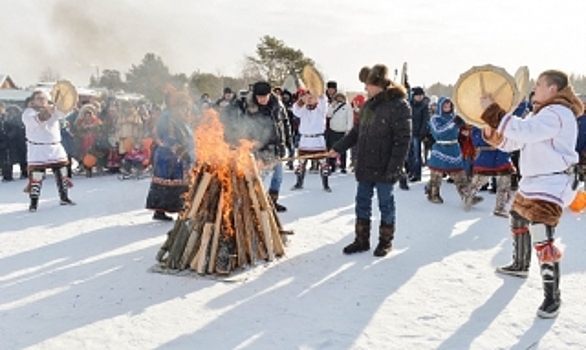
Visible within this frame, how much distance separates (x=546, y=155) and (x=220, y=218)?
2699mm

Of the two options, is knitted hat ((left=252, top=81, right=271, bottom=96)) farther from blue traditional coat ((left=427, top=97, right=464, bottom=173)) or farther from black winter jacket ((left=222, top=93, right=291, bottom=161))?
blue traditional coat ((left=427, top=97, right=464, bottom=173))

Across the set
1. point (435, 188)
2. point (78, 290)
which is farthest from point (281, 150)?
point (78, 290)

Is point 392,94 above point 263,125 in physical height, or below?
above

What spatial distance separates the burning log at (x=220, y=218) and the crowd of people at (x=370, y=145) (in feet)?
1.47

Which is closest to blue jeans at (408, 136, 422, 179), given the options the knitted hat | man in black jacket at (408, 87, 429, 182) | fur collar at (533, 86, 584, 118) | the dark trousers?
man in black jacket at (408, 87, 429, 182)

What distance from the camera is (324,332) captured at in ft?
11.7

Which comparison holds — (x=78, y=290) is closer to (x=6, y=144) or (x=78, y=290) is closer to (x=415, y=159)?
(x=415, y=159)

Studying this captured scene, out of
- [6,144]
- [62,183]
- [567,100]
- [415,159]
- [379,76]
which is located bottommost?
[62,183]

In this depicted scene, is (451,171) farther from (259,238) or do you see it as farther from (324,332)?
(324,332)

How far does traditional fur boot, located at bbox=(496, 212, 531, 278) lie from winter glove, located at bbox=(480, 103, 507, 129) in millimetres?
1123

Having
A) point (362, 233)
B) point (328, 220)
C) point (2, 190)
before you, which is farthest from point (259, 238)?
point (2, 190)

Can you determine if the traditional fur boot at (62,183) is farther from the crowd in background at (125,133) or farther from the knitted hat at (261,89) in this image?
the knitted hat at (261,89)

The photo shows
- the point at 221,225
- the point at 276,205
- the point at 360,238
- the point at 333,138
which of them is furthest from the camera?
the point at 333,138

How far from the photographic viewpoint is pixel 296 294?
14.0 feet
